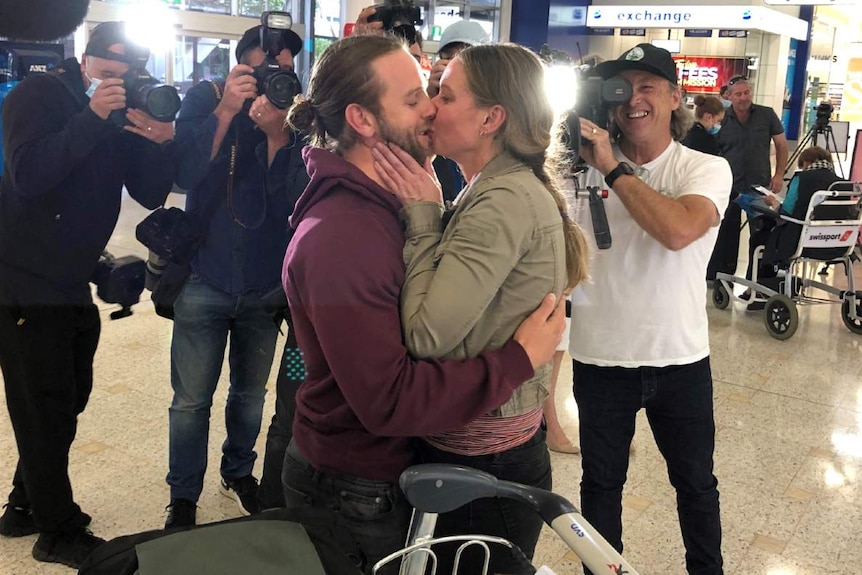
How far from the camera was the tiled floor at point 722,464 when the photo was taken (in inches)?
92.5

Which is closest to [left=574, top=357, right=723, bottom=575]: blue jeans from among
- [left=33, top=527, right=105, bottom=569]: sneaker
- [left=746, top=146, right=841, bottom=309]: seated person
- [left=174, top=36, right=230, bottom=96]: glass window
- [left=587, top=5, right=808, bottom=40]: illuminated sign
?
[left=33, top=527, right=105, bottom=569]: sneaker

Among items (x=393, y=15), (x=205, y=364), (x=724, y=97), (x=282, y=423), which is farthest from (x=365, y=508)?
(x=724, y=97)

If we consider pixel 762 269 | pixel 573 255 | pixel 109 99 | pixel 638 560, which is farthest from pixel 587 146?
pixel 762 269

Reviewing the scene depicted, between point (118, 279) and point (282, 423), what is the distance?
23.5 inches

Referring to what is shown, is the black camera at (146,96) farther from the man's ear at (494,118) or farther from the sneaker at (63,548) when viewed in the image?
the sneaker at (63,548)

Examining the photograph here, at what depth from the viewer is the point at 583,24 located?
43.1ft

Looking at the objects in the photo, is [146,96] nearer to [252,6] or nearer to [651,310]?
[651,310]

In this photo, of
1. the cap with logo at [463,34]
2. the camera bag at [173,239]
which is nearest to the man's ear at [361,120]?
the camera bag at [173,239]

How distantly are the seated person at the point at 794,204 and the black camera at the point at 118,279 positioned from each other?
12.7 feet

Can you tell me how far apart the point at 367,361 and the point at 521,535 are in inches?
17.4

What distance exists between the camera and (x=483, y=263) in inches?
42.7

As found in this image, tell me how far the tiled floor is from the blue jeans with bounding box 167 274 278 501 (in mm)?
242

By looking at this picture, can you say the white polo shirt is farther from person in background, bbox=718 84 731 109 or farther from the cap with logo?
person in background, bbox=718 84 731 109

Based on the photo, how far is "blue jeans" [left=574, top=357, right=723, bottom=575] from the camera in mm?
1810
